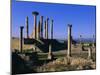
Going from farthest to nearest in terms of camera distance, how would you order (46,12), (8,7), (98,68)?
(98,68) → (46,12) → (8,7)

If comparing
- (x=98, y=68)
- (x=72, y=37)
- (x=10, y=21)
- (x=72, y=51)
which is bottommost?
(x=98, y=68)

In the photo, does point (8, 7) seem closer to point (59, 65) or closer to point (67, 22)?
point (67, 22)

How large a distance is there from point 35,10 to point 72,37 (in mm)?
631

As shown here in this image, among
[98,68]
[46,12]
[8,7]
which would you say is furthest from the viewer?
[98,68]

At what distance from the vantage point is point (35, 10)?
274cm

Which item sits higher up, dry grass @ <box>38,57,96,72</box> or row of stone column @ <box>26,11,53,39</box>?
row of stone column @ <box>26,11,53,39</box>

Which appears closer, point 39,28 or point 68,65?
point 39,28

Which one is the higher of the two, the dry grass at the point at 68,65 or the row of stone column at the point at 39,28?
the row of stone column at the point at 39,28

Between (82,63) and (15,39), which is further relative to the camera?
(82,63)

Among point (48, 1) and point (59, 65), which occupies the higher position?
point (48, 1)

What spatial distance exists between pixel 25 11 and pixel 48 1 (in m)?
0.34

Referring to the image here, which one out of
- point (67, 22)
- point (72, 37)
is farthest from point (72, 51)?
point (67, 22)

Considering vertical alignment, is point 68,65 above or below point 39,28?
below

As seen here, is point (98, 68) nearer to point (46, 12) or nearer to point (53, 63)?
point (53, 63)
